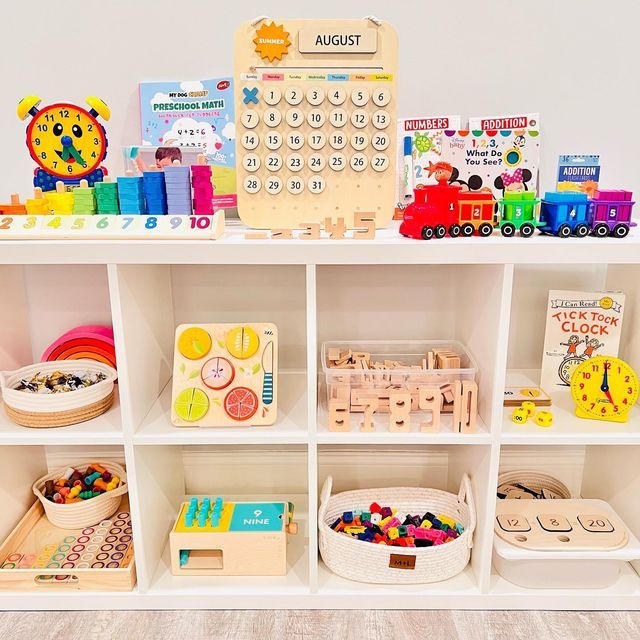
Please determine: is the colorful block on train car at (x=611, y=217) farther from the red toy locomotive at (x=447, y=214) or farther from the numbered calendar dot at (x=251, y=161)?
the numbered calendar dot at (x=251, y=161)

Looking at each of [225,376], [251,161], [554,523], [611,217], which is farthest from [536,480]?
[251,161]

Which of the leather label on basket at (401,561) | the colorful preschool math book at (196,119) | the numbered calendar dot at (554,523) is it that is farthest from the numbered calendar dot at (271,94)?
the numbered calendar dot at (554,523)

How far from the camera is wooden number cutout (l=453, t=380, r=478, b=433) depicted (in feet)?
4.30

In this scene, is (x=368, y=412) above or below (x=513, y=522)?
above

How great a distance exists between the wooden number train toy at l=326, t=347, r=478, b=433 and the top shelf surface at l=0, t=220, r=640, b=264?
28cm

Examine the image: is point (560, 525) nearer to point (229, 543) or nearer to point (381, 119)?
point (229, 543)

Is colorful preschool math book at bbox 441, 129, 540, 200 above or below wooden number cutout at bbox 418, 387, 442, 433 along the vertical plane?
above

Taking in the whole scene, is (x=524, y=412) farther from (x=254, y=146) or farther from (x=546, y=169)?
(x=254, y=146)

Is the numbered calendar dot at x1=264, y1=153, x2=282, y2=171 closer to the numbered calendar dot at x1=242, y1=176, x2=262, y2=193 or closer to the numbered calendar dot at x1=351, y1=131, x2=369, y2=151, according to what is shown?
the numbered calendar dot at x1=242, y1=176, x2=262, y2=193

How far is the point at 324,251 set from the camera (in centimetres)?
119

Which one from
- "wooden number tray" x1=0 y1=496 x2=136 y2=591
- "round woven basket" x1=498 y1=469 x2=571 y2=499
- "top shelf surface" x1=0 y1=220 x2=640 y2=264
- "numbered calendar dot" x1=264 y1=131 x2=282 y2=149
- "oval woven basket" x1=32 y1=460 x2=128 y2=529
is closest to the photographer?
"top shelf surface" x1=0 y1=220 x2=640 y2=264

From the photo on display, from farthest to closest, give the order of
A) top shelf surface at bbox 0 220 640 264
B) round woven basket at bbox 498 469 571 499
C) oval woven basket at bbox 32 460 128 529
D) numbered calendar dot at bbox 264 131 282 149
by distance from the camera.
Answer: round woven basket at bbox 498 469 571 499, oval woven basket at bbox 32 460 128 529, numbered calendar dot at bbox 264 131 282 149, top shelf surface at bbox 0 220 640 264

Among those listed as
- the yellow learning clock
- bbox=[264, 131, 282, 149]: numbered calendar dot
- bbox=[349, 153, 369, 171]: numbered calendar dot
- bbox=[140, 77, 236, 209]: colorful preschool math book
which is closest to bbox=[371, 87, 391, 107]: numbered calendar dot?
bbox=[349, 153, 369, 171]: numbered calendar dot

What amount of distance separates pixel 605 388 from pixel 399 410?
0.46 meters
